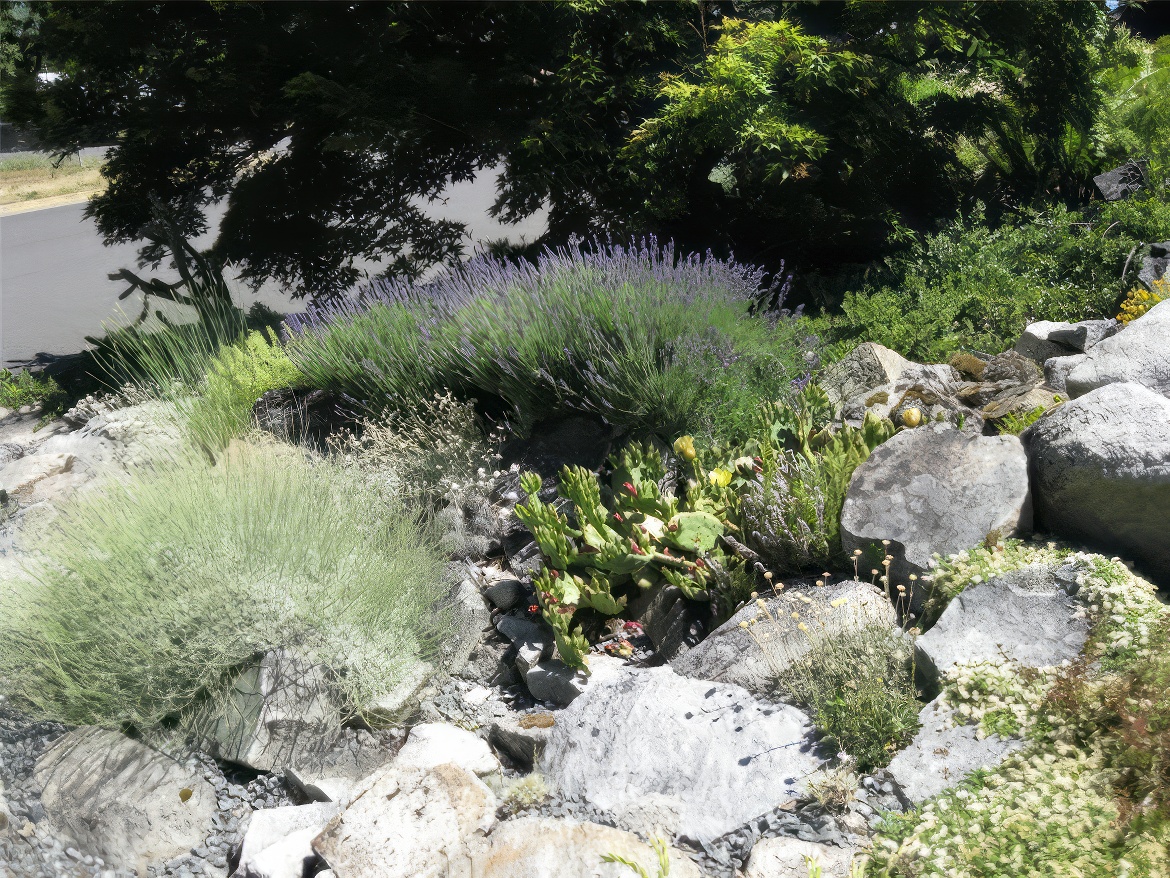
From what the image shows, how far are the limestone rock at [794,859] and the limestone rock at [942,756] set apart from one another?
286 mm

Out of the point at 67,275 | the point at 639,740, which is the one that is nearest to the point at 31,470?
the point at 67,275

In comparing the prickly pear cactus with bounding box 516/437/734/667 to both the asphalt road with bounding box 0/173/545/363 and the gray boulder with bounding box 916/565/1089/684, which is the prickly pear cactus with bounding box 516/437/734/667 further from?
the asphalt road with bounding box 0/173/545/363

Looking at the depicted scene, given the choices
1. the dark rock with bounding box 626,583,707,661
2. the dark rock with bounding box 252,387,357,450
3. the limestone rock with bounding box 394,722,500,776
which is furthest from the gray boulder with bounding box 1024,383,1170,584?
the dark rock with bounding box 252,387,357,450

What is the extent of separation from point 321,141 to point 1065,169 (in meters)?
6.51

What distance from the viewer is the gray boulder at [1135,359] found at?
12.3 feet

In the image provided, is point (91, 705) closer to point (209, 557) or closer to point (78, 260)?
point (209, 557)

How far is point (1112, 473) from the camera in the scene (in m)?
3.11

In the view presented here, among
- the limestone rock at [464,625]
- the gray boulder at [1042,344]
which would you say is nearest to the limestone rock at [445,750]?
the limestone rock at [464,625]

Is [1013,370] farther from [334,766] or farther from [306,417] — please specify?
[306,417]

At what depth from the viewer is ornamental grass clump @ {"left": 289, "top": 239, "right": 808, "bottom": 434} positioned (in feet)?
14.6

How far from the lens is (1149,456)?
3016 mm

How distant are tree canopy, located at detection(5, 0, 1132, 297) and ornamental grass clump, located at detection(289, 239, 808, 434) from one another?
2.19 metres

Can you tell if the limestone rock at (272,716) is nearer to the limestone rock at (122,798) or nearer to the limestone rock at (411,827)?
the limestone rock at (122,798)

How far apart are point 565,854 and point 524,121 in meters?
6.31
